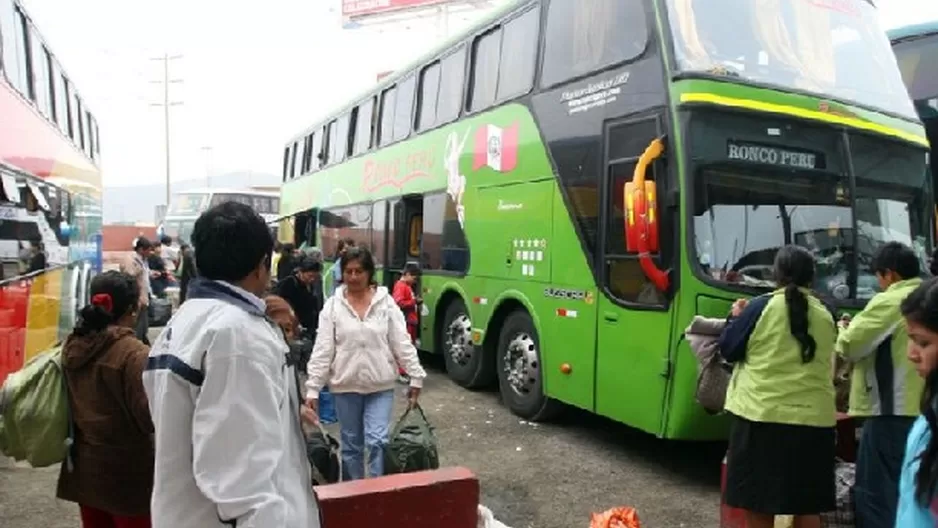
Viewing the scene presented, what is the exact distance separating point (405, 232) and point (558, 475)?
17.2 ft

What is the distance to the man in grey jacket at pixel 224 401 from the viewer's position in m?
1.82

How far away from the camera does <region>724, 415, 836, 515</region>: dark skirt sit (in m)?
3.73

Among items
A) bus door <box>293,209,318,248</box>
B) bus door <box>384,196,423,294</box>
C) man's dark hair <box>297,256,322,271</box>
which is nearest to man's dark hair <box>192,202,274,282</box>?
man's dark hair <box>297,256,322,271</box>

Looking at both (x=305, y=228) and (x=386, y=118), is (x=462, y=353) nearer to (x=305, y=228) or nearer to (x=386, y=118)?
(x=386, y=118)

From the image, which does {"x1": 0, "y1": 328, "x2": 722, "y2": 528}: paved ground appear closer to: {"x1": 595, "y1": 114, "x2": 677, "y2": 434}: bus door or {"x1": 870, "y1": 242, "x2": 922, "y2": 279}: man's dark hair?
{"x1": 595, "y1": 114, "x2": 677, "y2": 434}: bus door

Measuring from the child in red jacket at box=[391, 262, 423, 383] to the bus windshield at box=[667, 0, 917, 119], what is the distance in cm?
452

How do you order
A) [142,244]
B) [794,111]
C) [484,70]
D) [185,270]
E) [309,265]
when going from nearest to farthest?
1. [794,111]
2. [309,265]
3. [185,270]
4. [484,70]
5. [142,244]

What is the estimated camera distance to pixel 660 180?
538cm

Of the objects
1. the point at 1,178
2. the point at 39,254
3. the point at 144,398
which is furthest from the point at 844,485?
the point at 39,254

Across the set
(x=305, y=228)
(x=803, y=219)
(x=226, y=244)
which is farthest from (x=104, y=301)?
(x=305, y=228)

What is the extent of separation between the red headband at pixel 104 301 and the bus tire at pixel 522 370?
14.7 ft

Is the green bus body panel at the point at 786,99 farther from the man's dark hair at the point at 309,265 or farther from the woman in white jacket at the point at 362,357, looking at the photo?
the man's dark hair at the point at 309,265

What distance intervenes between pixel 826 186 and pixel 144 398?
15.3 feet

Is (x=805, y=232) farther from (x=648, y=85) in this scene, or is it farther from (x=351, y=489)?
(x=351, y=489)
